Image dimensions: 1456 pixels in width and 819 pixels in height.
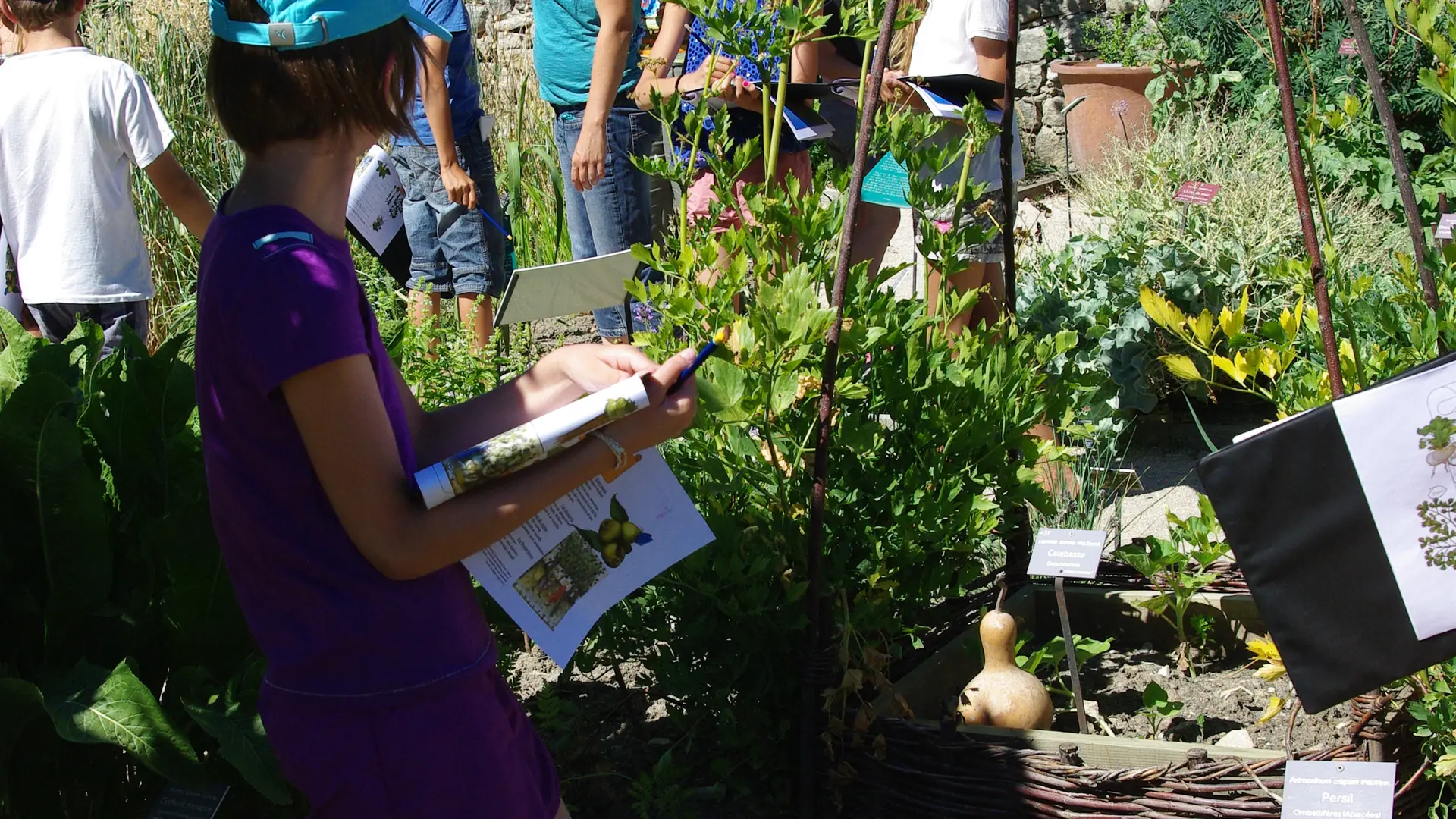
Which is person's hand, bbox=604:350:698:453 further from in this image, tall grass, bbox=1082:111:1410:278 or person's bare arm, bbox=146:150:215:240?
tall grass, bbox=1082:111:1410:278

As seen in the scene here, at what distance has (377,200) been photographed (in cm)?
358

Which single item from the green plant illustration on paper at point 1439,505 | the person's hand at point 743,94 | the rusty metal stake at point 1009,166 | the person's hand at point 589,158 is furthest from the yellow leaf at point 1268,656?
the person's hand at point 589,158

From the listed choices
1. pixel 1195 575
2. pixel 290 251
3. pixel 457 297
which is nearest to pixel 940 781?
pixel 1195 575

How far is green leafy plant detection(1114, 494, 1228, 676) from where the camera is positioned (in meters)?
2.06

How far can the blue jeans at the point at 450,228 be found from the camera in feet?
13.0

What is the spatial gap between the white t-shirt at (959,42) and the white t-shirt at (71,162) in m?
2.03

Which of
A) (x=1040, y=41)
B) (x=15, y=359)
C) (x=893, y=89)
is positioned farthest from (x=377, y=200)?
(x=1040, y=41)

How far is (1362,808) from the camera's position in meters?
1.55

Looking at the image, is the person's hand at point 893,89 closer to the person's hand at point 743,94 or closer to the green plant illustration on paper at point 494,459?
the person's hand at point 743,94

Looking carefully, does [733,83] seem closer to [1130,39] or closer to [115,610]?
[115,610]

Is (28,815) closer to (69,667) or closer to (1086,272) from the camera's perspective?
(69,667)

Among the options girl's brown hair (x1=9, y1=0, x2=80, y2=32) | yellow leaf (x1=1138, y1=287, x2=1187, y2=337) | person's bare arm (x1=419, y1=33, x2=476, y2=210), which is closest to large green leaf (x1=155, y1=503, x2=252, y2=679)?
yellow leaf (x1=1138, y1=287, x2=1187, y2=337)

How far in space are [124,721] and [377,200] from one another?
2.34m

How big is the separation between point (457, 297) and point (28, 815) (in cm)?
256
